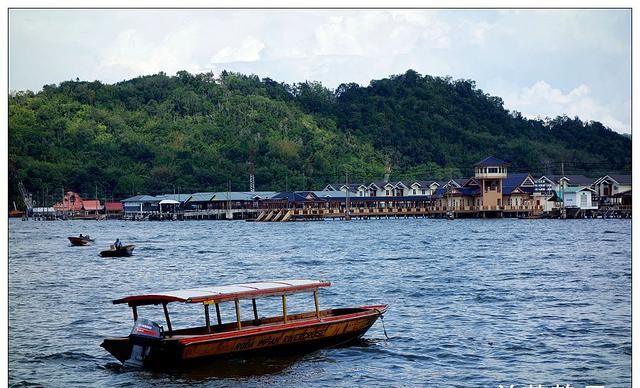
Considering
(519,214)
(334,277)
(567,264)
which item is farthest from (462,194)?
(334,277)

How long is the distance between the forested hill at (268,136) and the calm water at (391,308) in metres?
39.4

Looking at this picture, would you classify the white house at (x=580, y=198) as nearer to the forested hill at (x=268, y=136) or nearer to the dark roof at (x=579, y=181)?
the dark roof at (x=579, y=181)

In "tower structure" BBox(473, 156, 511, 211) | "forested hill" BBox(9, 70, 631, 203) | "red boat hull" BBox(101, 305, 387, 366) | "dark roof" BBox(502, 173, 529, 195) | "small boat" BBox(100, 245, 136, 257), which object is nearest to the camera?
"red boat hull" BBox(101, 305, 387, 366)

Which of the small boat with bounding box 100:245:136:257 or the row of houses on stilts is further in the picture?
the row of houses on stilts

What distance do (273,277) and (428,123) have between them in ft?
242

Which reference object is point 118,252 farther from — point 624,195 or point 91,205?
point 91,205

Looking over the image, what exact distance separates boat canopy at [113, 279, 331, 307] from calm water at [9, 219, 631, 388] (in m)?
0.96

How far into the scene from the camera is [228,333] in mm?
13438

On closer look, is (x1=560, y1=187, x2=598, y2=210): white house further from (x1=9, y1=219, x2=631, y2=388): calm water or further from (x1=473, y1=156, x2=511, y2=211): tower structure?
(x1=9, y1=219, x2=631, y2=388): calm water

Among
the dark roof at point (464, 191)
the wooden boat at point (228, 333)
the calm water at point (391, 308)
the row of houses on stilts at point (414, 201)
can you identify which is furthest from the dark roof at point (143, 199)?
the wooden boat at point (228, 333)

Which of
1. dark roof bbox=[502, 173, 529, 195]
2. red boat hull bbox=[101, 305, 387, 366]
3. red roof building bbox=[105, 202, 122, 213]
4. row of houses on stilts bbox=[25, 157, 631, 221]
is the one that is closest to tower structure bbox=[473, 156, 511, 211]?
row of houses on stilts bbox=[25, 157, 631, 221]

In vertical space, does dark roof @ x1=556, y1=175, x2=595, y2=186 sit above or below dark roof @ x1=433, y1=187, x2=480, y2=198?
above

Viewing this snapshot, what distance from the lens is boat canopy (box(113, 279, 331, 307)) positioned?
44.3ft

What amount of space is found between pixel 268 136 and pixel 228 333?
3116 inches
